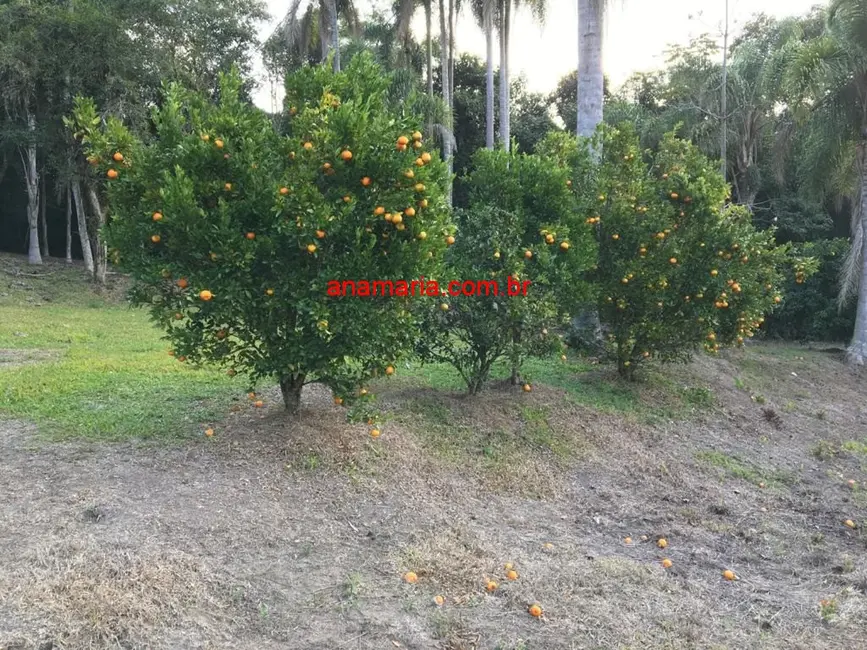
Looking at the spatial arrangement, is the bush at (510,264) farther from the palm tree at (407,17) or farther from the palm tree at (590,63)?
the palm tree at (407,17)

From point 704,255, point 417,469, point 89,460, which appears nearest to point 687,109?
point 704,255

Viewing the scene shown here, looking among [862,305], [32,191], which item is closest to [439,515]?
[862,305]

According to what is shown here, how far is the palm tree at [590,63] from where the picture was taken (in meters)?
9.93

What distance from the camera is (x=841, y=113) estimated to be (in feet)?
44.8

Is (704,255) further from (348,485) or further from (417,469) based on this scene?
(348,485)

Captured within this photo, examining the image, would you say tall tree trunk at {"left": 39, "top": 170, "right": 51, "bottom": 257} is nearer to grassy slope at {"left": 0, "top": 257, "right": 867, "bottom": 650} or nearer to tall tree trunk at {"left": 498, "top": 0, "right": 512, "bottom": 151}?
tall tree trunk at {"left": 498, "top": 0, "right": 512, "bottom": 151}

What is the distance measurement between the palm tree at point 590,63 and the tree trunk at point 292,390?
6398 millimetres

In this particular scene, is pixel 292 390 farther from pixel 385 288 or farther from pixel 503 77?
pixel 503 77

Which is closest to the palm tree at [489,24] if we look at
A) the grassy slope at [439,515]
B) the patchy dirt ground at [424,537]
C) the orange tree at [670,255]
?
the orange tree at [670,255]

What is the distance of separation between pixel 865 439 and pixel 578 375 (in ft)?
11.7

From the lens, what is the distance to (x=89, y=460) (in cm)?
477

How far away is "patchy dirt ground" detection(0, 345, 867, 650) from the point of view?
3.22 metres

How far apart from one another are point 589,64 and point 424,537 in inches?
320

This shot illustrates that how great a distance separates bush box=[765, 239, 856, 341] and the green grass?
1469cm
